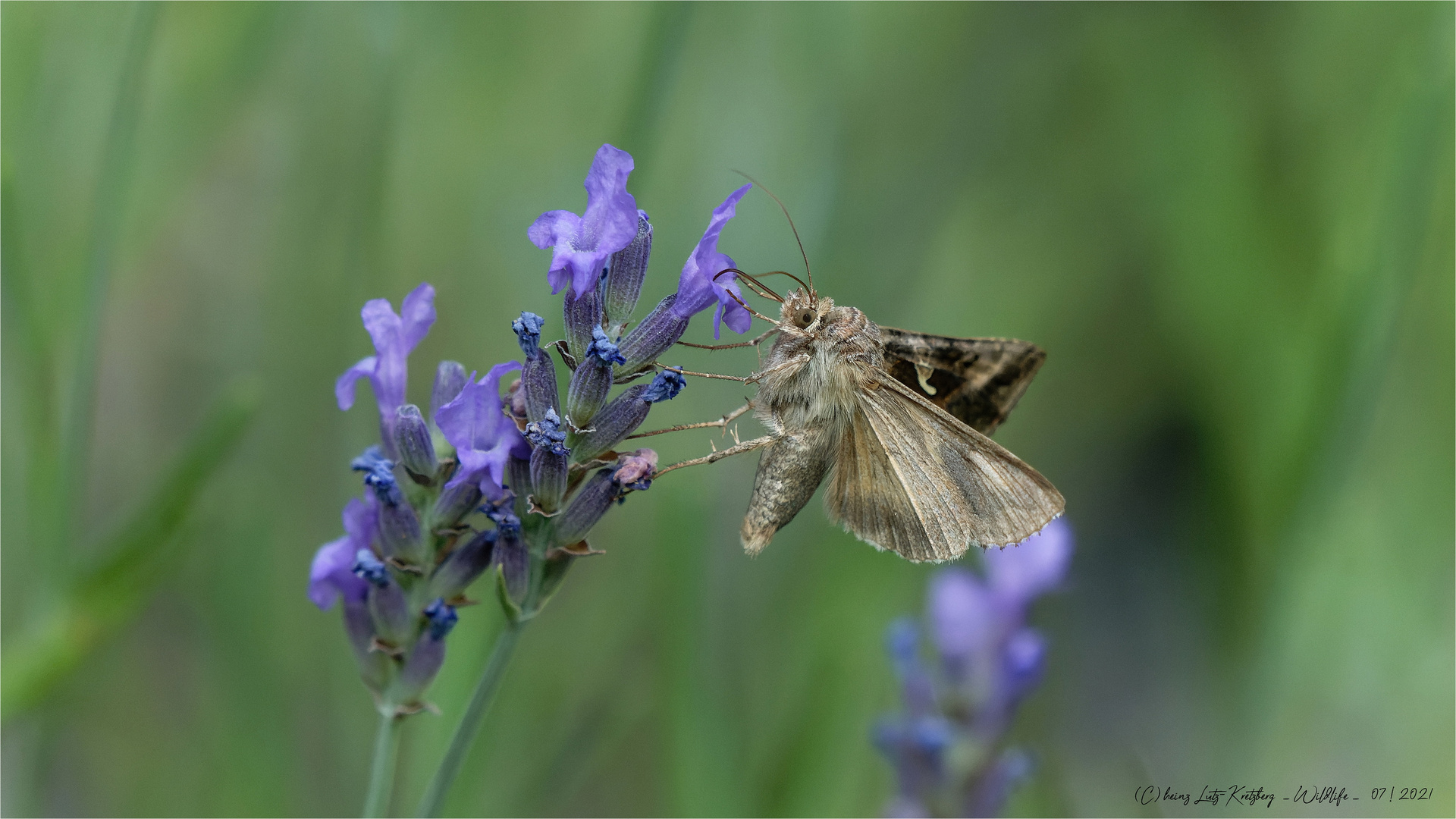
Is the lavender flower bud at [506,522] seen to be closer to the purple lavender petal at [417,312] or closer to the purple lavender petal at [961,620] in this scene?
the purple lavender petal at [417,312]

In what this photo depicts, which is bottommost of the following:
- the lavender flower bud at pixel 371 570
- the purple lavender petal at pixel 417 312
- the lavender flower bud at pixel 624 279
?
the lavender flower bud at pixel 371 570

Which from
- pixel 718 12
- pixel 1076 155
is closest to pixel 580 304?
pixel 718 12

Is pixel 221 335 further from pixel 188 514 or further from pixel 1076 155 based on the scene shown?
pixel 1076 155

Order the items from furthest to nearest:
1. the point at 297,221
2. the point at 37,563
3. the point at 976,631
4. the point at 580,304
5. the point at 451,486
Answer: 1. the point at 297,221
2. the point at 976,631
3. the point at 37,563
4. the point at 580,304
5. the point at 451,486

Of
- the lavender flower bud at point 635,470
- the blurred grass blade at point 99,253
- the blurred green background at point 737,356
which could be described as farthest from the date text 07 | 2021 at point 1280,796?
the blurred grass blade at point 99,253

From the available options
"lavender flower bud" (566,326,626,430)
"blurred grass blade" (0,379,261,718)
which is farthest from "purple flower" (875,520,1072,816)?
"blurred grass blade" (0,379,261,718)

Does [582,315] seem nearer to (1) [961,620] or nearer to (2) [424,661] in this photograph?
(2) [424,661]
